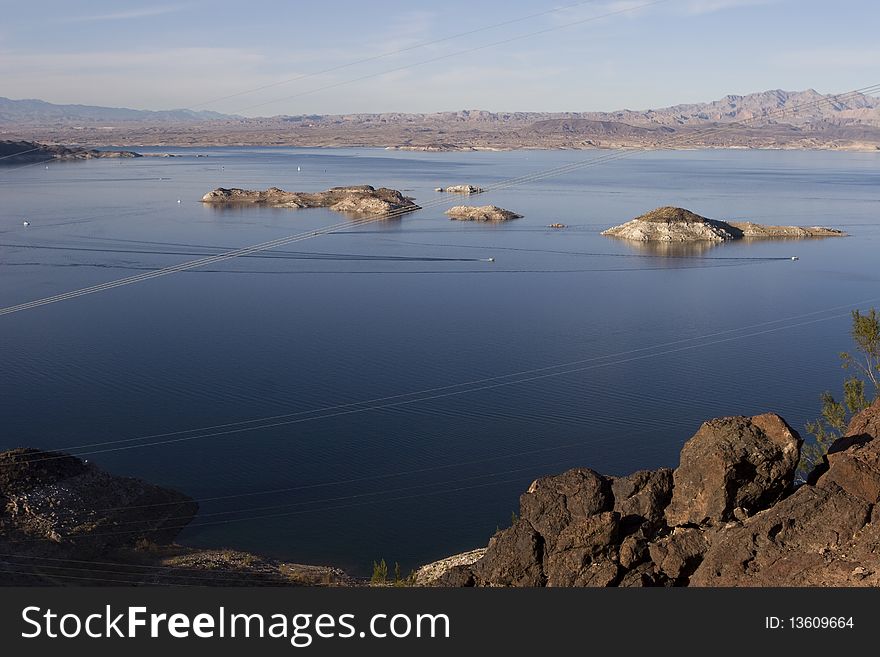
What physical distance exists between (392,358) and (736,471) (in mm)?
20779

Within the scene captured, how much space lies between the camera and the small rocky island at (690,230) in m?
64.9

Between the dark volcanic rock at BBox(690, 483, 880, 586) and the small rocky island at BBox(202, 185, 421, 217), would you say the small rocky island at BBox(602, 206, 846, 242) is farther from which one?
the dark volcanic rock at BBox(690, 483, 880, 586)

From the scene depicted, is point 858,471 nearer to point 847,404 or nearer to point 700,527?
point 700,527

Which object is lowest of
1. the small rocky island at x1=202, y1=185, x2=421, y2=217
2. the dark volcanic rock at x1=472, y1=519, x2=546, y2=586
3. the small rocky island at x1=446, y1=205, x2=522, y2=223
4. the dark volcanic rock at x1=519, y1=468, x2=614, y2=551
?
the dark volcanic rock at x1=472, y1=519, x2=546, y2=586

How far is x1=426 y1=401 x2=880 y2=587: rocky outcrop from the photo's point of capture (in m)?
10.6

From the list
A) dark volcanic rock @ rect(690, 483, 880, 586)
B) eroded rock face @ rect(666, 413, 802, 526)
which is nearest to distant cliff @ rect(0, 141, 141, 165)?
eroded rock face @ rect(666, 413, 802, 526)

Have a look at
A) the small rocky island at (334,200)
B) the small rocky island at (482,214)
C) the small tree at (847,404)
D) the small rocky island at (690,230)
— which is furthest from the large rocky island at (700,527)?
the small rocky island at (334,200)

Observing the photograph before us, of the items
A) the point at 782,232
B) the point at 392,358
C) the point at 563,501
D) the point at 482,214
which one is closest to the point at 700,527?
the point at 563,501

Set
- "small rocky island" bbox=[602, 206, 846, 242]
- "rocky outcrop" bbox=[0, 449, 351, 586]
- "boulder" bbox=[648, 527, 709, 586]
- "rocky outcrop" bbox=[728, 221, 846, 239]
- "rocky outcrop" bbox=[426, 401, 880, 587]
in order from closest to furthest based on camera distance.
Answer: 1. "rocky outcrop" bbox=[426, 401, 880, 587]
2. "boulder" bbox=[648, 527, 709, 586]
3. "rocky outcrop" bbox=[0, 449, 351, 586]
4. "small rocky island" bbox=[602, 206, 846, 242]
5. "rocky outcrop" bbox=[728, 221, 846, 239]

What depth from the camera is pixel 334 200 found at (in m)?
85.4

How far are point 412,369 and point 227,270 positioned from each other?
2328cm

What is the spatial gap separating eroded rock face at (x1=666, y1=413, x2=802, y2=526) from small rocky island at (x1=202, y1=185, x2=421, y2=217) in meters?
66.2

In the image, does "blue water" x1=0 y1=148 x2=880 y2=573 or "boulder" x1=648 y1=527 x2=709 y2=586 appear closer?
"boulder" x1=648 y1=527 x2=709 y2=586

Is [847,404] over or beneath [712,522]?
beneath
